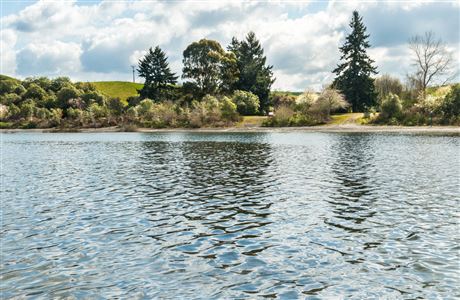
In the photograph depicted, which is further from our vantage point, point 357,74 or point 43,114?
point 43,114

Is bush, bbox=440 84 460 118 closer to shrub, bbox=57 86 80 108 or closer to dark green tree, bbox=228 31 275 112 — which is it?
dark green tree, bbox=228 31 275 112

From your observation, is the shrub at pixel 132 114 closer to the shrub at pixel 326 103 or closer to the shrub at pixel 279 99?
the shrub at pixel 279 99

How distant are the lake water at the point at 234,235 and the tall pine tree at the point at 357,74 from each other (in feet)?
248

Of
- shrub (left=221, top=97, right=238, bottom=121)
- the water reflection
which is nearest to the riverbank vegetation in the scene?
shrub (left=221, top=97, right=238, bottom=121)

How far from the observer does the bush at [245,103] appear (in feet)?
354

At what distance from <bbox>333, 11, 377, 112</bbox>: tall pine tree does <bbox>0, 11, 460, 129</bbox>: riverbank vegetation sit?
0.82 ft

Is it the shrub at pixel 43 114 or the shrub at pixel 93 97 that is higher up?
the shrub at pixel 93 97

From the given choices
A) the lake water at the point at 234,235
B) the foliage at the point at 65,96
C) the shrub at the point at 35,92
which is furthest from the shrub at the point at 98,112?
the lake water at the point at 234,235

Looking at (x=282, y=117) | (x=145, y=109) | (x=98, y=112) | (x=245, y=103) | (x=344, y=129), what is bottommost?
(x=344, y=129)

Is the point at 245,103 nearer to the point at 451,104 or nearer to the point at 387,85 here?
the point at 451,104

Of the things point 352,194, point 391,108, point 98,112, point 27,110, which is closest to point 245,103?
point 391,108

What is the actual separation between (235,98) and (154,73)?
3672cm

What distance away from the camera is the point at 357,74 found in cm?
10212

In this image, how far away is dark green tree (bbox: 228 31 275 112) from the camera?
118562mm
